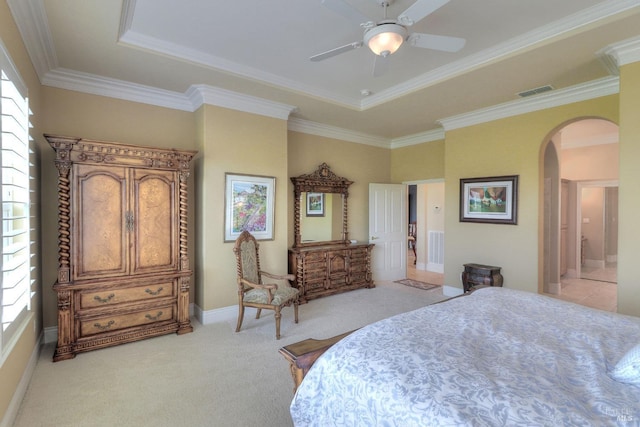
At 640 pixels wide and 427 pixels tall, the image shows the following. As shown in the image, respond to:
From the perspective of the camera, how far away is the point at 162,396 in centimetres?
235

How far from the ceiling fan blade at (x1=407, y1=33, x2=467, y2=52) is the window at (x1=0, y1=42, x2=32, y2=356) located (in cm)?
267

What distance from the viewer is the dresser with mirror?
4836 mm

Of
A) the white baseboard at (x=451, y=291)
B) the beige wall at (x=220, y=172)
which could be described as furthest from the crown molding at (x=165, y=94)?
the white baseboard at (x=451, y=291)

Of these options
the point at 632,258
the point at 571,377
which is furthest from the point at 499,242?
the point at 571,377

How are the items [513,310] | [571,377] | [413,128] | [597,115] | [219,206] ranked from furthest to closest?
1. [413,128]
2. [219,206]
3. [597,115]
4. [513,310]
5. [571,377]

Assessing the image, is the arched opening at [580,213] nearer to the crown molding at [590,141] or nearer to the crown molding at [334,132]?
the crown molding at [590,141]

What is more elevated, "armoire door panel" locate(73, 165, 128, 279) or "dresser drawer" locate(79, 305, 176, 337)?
"armoire door panel" locate(73, 165, 128, 279)

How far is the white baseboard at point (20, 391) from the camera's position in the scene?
1.97 meters

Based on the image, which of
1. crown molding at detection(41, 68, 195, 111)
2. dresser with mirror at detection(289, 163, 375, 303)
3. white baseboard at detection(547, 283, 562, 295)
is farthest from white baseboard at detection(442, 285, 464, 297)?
crown molding at detection(41, 68, 195, 111)

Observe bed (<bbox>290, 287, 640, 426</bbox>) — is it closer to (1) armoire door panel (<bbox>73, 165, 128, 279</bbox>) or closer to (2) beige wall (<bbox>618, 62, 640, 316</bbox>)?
(2) beige wall (<bbox>618, 62, 640, 316</bbox>)

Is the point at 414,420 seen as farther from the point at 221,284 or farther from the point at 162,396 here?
the point at 221,284

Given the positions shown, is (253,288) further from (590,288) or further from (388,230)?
(590,288)

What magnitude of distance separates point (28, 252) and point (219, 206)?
1922 millimetres

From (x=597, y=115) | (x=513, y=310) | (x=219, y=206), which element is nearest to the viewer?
(x=513, y=310)
